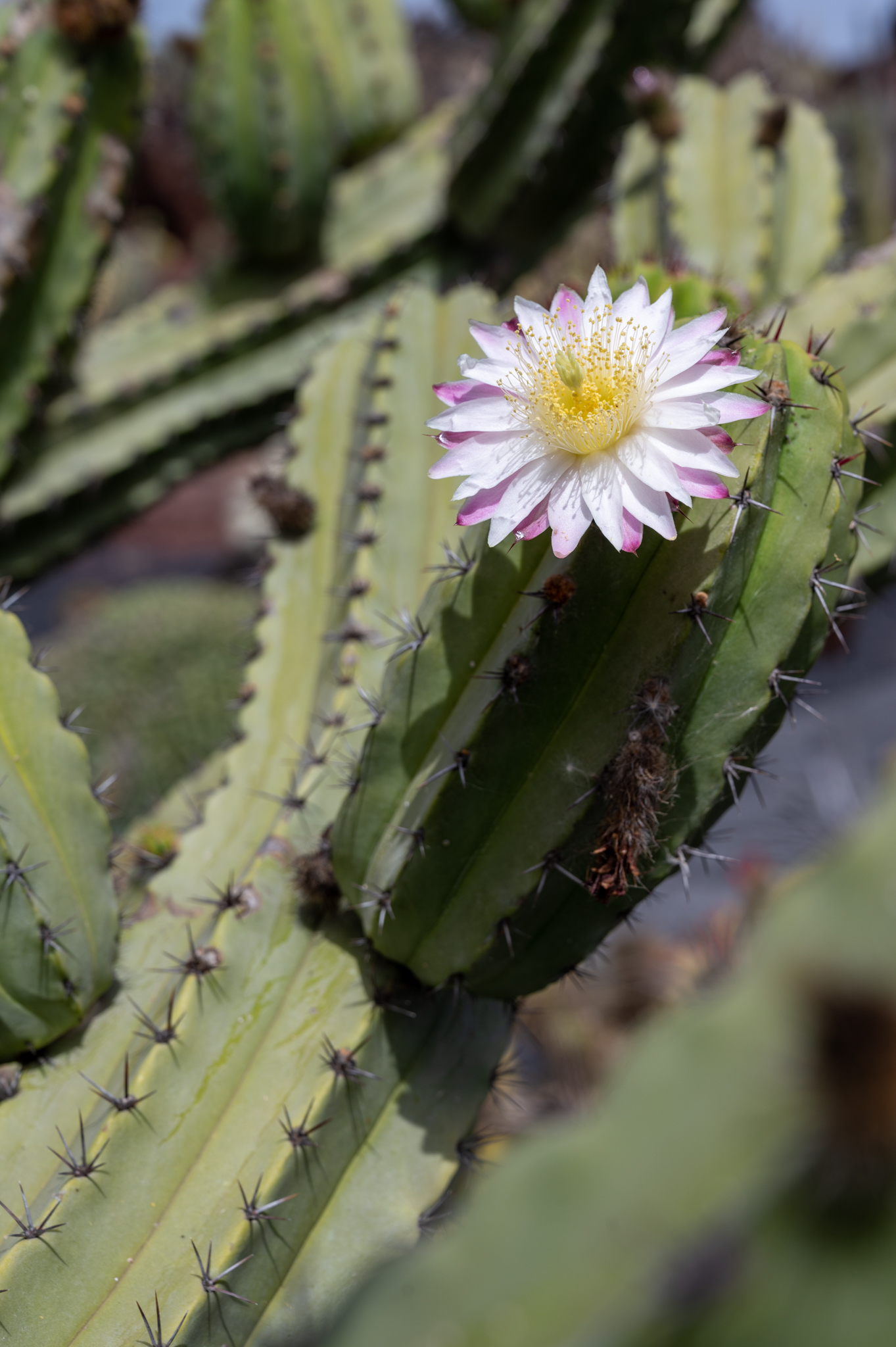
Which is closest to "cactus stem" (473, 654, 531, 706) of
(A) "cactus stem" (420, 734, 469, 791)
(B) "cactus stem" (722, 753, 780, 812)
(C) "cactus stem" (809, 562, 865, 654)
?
(A) "cactus stem" (420, 734, 469, 791)

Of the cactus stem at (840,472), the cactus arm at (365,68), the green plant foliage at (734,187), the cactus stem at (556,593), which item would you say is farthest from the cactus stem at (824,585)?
the cactus arm at (365,68)

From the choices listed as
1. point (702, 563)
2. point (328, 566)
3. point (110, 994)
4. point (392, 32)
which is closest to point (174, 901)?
point (110, 994)

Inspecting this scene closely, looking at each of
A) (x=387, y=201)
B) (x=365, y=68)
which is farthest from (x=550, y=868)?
(x=365, y=68)

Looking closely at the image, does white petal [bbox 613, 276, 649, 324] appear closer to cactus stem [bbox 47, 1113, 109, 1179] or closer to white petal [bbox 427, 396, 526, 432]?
white petal [bbox 427, 396, 526, 432]

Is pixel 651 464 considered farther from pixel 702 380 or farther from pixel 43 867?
pixel 43 867

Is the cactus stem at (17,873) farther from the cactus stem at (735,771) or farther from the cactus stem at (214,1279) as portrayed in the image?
the cactus stem at (735,771)

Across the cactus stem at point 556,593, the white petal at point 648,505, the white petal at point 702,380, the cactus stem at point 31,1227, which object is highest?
the white petal at point 702,380

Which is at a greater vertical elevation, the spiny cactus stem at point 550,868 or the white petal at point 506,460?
the white petal at point 506,460
